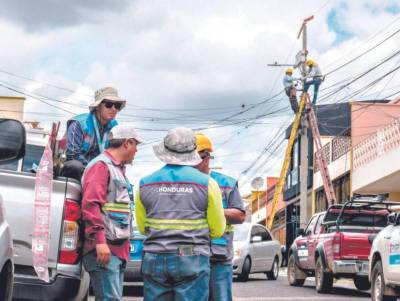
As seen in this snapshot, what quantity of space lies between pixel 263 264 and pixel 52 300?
18.4 metres

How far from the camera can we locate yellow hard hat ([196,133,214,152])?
23.9 feet

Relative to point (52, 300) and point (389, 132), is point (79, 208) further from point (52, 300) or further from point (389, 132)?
point (389, 132)

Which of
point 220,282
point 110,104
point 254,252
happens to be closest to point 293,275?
point 254,252

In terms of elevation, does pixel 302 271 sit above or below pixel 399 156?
below

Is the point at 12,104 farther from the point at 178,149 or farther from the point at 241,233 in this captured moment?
the point at 178,149

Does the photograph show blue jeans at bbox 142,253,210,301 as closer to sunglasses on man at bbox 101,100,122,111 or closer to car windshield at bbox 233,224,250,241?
sunglasses on man at bbox 101,100,122,111

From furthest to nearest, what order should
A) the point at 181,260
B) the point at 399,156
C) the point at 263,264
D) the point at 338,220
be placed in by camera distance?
the point at 399,156
the point at 263,264
the point at 338,220
the point at 181,260

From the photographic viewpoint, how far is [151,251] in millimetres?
5887

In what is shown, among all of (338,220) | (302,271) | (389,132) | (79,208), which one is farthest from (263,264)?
(79,208)

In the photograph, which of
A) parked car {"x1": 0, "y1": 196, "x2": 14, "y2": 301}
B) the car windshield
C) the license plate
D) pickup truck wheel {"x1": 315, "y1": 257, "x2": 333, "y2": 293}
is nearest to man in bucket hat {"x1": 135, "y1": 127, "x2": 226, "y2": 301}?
parked car {"x1": 0, "y1": 196, "x2": 14, "y2": 301}

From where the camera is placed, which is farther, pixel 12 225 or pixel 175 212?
pixel 12 225

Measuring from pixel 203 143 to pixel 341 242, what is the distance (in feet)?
38.8

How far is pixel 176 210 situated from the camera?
5867mm

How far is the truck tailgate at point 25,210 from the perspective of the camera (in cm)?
702
